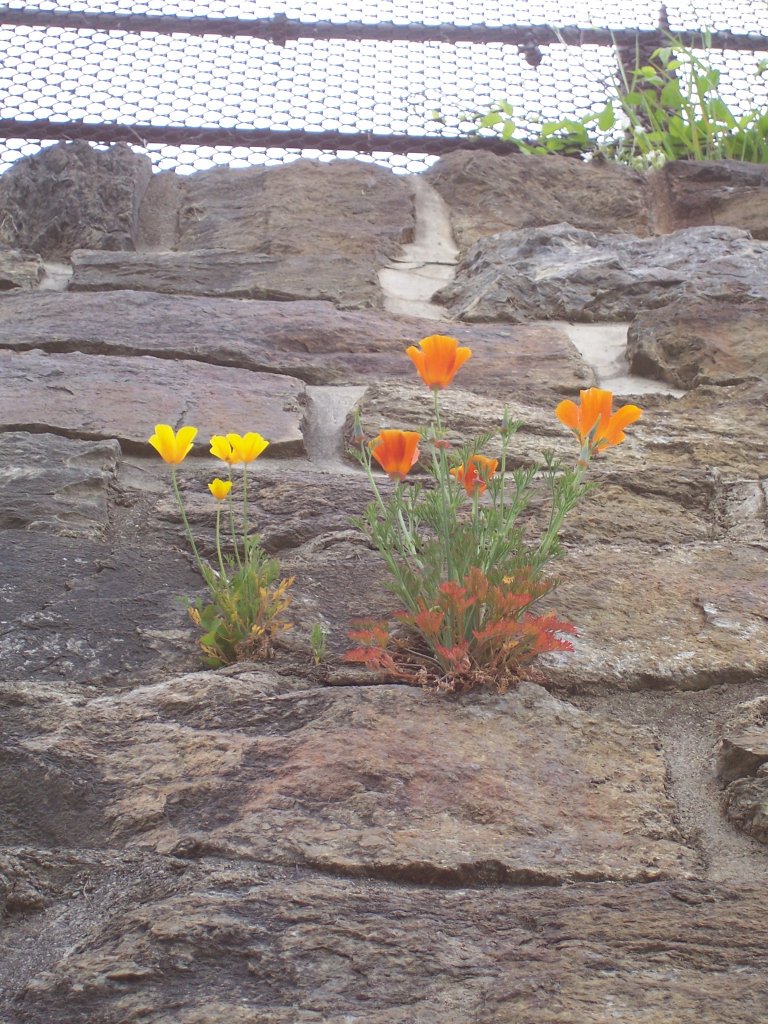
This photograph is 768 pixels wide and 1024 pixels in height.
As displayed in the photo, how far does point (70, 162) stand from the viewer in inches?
113

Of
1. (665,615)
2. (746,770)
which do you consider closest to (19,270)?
(665,615)

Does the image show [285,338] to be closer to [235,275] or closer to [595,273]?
[235,275]

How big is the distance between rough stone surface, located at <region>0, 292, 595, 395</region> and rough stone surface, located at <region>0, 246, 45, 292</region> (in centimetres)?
10

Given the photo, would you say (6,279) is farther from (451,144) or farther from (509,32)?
(509,32)

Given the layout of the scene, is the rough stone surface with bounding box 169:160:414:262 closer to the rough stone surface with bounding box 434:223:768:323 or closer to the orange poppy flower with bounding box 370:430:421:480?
the rough stone surface with bounding box 434:223:768:323

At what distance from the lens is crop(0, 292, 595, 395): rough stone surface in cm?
224

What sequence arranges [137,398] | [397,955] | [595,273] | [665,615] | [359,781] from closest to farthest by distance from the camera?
1. [397,955]
2. [359,781]
3. [665,615]
4. [137,398]
5. [595,273]

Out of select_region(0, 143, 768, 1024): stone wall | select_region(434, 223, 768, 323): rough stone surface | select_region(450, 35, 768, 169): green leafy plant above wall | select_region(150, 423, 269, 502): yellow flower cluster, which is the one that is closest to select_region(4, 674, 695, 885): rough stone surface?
select_region(0, 143, 768, 1024): stone wall

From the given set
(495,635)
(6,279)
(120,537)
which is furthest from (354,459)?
(6,279)

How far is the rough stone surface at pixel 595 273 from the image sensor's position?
2471 millimetres

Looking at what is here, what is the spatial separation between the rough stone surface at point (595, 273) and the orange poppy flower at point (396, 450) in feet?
3.27

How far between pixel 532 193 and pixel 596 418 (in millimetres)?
1546

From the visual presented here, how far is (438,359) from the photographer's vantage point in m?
1.59

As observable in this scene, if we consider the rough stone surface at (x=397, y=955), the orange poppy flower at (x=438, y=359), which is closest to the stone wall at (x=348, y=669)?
the rough stone surface at (x=397, y=955)
